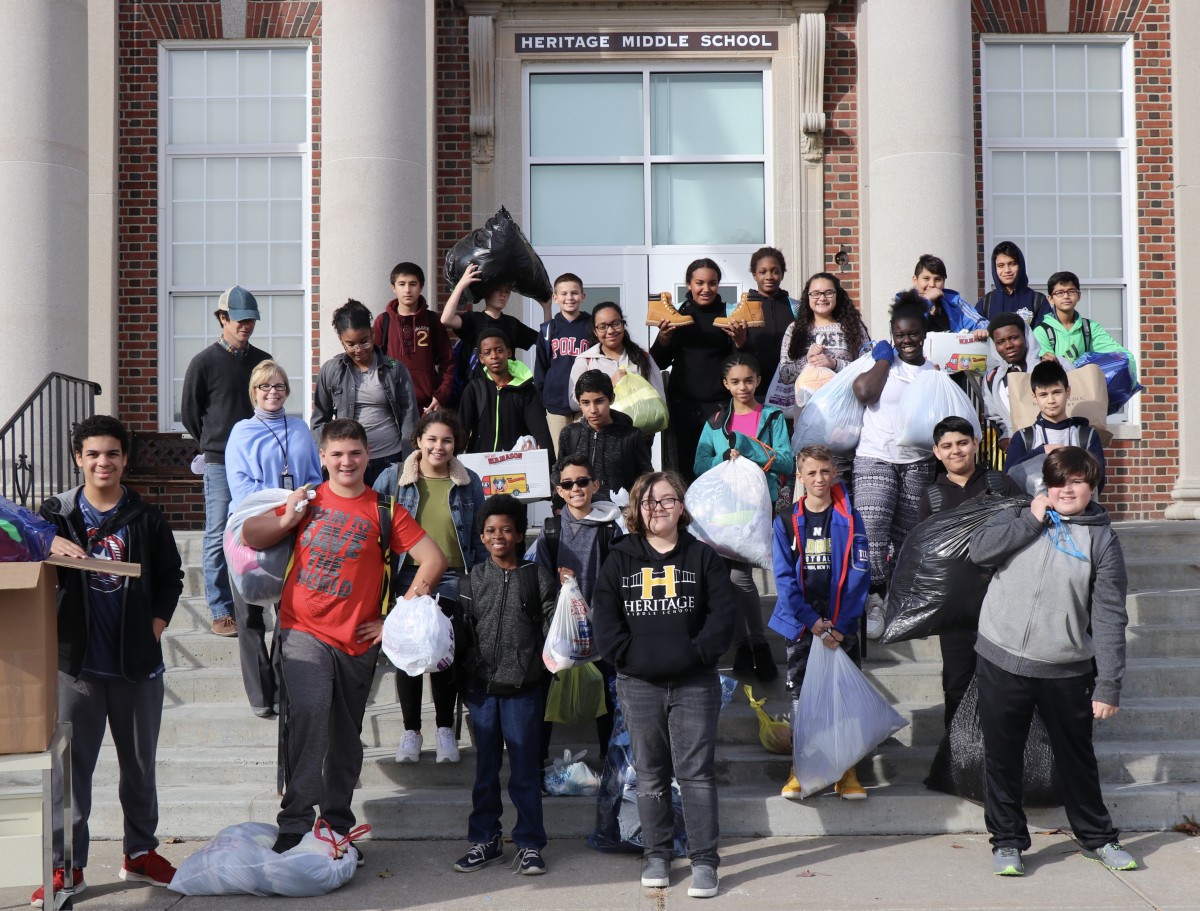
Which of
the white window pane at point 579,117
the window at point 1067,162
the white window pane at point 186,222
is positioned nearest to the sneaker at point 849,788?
the window at point 1067,162

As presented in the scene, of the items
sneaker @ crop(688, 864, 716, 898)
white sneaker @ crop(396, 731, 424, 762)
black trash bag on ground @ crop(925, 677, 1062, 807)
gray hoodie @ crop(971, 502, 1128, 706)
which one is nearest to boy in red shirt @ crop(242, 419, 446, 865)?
white sneaker @ crop(396, 731, 424, 762)

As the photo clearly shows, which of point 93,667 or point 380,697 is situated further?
point 380,697

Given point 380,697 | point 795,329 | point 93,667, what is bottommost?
point 380,697

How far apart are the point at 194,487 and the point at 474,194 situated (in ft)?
12.1

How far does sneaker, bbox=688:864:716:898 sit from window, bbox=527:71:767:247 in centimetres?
776

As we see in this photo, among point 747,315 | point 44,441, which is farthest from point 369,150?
point 747,315

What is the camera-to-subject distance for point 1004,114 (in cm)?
1238

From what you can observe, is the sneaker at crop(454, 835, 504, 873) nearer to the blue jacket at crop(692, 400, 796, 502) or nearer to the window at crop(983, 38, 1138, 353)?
the blue jacket at crop(692, 400, 796, 502)

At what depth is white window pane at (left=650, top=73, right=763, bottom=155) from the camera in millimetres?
12383

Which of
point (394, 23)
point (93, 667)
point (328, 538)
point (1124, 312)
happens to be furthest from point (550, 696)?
point (1124, 312)

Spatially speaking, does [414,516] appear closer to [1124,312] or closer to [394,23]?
[394,23]

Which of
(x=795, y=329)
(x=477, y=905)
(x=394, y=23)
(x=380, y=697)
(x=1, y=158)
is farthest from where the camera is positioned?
(x=394, y=23)

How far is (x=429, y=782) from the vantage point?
22.3ft

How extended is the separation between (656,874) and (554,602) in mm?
1300
